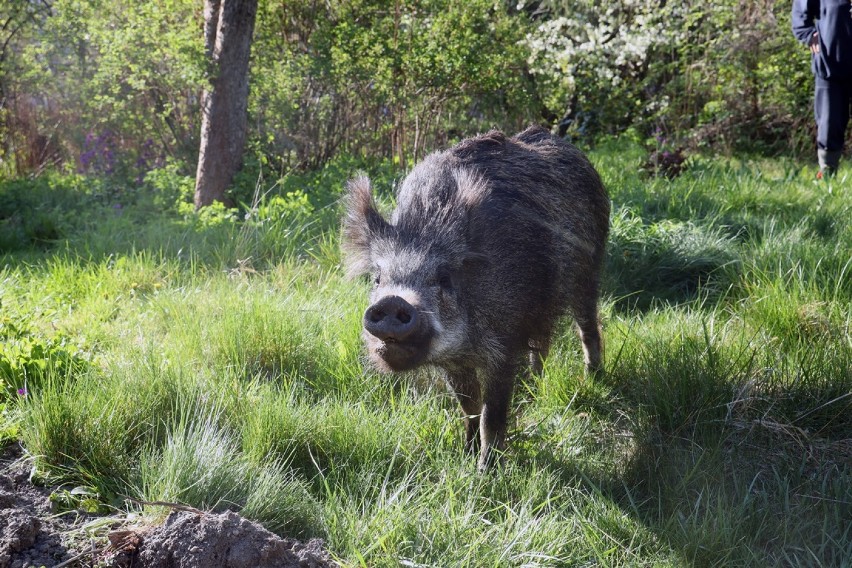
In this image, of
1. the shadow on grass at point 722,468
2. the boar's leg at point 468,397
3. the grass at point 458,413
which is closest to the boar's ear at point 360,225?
the grass at point 458,413

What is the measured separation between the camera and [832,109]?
7.30 metres

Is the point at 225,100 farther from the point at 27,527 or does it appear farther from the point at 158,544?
the point at 158,544

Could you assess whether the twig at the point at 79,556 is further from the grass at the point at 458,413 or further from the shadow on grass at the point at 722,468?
the shadow on grass at the point at 722,468

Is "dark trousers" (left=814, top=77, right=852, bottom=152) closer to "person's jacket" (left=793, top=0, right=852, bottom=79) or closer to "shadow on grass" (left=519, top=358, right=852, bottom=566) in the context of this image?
"person's jacket" (left=793, top=0, right=852, bottom=79)

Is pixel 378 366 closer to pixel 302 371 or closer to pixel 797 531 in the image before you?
pixel 302 371

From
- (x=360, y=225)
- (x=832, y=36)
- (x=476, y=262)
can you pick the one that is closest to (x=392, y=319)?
(x=476, y=262)

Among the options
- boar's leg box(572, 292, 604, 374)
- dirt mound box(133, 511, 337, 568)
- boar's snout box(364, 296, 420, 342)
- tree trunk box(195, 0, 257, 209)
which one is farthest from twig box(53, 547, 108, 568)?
tree trunk box(195, 0, 257, 209)

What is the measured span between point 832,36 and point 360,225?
17.6 feet

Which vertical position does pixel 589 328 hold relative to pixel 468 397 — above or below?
above

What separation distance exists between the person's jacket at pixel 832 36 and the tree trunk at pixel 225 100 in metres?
5.04

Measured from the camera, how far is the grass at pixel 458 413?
9.25ft

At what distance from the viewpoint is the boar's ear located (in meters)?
3.67

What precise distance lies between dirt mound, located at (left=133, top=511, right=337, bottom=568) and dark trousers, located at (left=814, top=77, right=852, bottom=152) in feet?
21.9

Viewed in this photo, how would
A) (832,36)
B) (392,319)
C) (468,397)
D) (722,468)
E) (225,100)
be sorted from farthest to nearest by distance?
1. (225,100)
2. (832,36)
3. (468,397)
4. (722,468)
5. (392,319)
